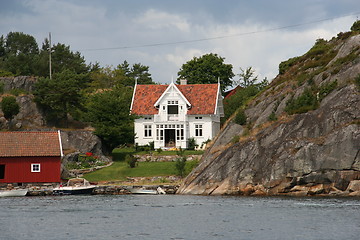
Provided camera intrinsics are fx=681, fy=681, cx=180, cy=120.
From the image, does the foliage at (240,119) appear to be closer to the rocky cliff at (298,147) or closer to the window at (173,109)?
the rocky cliff at (298,147)

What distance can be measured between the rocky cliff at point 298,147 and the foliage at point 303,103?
0.53 metres

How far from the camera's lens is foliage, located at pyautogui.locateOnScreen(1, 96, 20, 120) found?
295 ft

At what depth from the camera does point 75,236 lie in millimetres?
39594

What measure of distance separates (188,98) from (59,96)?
1762cm

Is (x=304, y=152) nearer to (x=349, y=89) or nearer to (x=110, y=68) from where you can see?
(x=349, y=89)

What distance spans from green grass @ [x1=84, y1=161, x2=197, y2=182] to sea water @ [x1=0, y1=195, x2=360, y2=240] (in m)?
12.8

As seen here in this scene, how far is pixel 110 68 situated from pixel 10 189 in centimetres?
6203

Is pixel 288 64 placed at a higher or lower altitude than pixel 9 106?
higher

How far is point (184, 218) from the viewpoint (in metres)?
46.7

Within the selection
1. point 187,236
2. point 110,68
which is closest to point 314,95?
point 187,236

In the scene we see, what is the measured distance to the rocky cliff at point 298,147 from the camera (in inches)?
2264

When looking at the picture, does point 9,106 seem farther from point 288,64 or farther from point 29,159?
point 288,64

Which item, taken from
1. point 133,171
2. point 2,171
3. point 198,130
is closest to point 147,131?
point 198,130

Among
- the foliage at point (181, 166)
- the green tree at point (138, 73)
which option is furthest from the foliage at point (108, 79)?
the foliage at point (181, 166)
